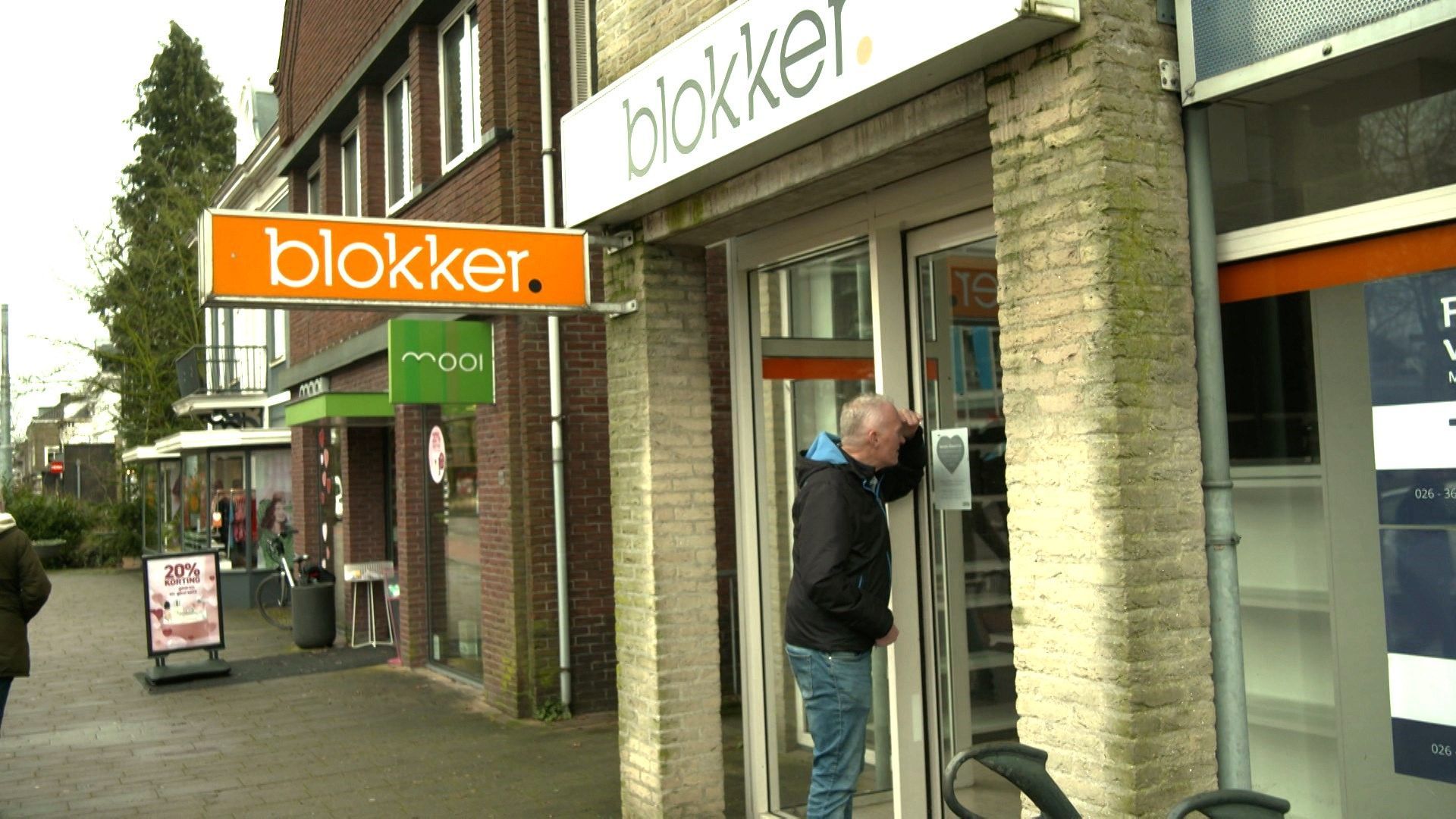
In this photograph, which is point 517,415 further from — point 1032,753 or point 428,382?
point 1032,753

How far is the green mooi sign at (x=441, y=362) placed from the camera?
10734 mm

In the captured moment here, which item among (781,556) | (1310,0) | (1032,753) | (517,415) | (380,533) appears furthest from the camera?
(380,533)

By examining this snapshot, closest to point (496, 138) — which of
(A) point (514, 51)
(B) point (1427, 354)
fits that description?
(A) point (514, 51)

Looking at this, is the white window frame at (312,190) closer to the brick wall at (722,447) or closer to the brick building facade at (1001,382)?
the brick wall at (722,447)

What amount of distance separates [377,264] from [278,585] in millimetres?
15530

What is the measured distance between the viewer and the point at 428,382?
10.9m

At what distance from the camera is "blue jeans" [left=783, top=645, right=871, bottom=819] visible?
5094 millimetres

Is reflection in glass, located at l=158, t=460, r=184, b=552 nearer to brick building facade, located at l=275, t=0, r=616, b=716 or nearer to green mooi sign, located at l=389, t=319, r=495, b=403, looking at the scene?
brick building facade, located at l=275, t=0, r=616, b=716

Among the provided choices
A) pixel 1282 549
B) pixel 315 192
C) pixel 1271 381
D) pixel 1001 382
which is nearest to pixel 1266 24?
pixel 1271 381

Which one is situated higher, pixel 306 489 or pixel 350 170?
pixel 350 170

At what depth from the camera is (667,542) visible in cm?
701

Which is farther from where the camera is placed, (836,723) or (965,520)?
(965,520)

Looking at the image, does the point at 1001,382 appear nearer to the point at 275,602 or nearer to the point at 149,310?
the point at 275,602

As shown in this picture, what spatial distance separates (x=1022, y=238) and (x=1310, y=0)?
3.57 feet
